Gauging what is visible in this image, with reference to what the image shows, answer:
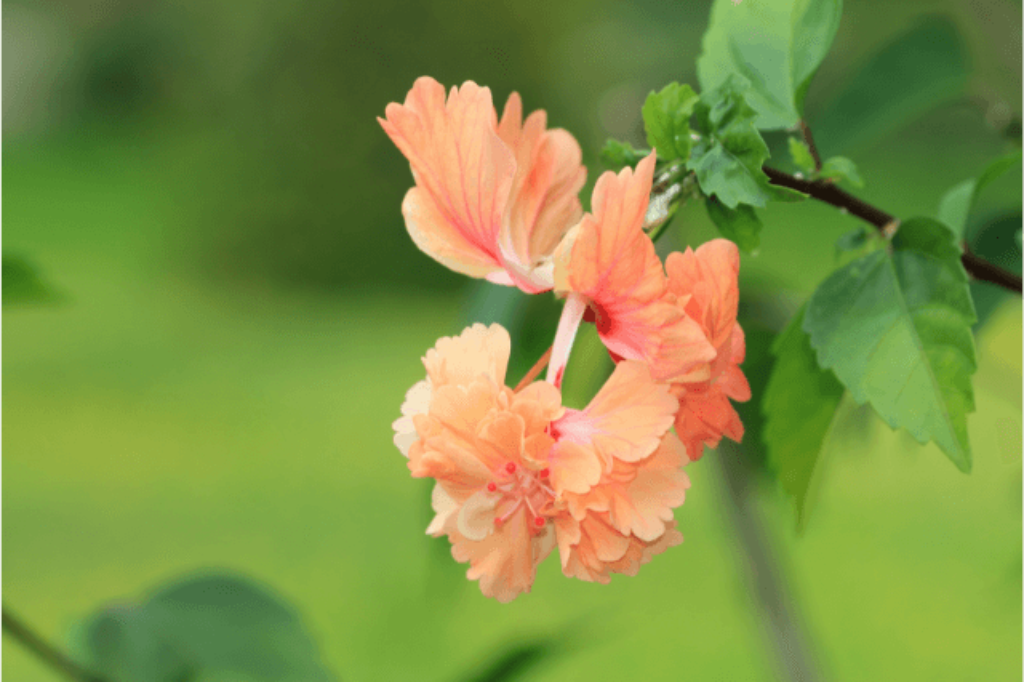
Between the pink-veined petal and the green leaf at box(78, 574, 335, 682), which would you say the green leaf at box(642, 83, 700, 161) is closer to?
the pink-veined petal

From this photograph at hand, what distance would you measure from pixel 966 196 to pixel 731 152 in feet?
0.97

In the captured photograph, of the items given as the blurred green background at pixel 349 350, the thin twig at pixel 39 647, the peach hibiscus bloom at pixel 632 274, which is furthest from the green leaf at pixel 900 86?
the thin twig at pixel 39 647

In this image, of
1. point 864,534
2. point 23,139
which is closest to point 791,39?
point 864,534

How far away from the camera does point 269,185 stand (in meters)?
4.27

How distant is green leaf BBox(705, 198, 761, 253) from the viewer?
38 cm

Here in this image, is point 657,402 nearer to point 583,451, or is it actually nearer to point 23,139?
point 583,451

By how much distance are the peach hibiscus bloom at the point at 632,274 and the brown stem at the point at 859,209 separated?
0.28 ft

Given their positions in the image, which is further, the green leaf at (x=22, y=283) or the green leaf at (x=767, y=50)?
the green leaf at (x=22, y=283)

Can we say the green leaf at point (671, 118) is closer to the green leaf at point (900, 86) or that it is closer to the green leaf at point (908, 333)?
the green leaf at point (908, 333)

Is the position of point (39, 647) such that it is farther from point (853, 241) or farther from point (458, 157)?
point (853, 241)

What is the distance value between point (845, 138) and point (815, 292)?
1.07ft

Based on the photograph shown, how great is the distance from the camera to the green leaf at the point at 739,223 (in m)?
0.38

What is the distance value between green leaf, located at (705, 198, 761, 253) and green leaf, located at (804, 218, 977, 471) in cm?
7

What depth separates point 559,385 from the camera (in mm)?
343
